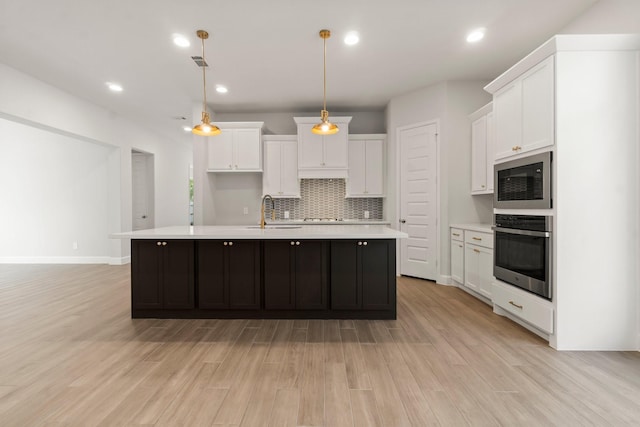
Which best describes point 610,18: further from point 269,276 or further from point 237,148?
point 237,148

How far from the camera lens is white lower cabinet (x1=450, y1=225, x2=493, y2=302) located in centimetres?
356

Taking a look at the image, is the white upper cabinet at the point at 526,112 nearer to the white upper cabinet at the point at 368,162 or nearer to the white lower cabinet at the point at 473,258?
the white lower cabinet at the point at 473,258

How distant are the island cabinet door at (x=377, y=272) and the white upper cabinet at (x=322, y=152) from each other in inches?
99.0

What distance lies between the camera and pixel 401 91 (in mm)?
4949

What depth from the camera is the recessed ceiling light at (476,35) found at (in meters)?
3.29

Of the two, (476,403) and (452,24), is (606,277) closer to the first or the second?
(476,403)

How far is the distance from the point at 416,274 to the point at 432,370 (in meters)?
2.86

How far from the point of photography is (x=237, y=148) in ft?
18.0

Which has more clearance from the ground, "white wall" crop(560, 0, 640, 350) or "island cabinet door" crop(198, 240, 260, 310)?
"white wall" crop(560, 0, 640, 350)

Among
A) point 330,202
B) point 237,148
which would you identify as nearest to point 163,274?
point 237,148

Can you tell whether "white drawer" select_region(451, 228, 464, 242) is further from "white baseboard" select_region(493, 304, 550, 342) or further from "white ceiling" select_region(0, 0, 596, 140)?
"white ceiling" select_region(0, 0, 596, 140)

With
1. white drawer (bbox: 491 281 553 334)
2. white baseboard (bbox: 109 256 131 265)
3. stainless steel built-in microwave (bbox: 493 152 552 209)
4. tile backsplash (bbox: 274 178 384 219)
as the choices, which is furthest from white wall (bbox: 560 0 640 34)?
white baseboard (bbox: 109 256 131 265)

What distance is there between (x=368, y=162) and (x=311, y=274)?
299 centimetres

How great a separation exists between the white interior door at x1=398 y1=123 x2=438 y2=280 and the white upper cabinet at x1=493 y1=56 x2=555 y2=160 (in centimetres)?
152
